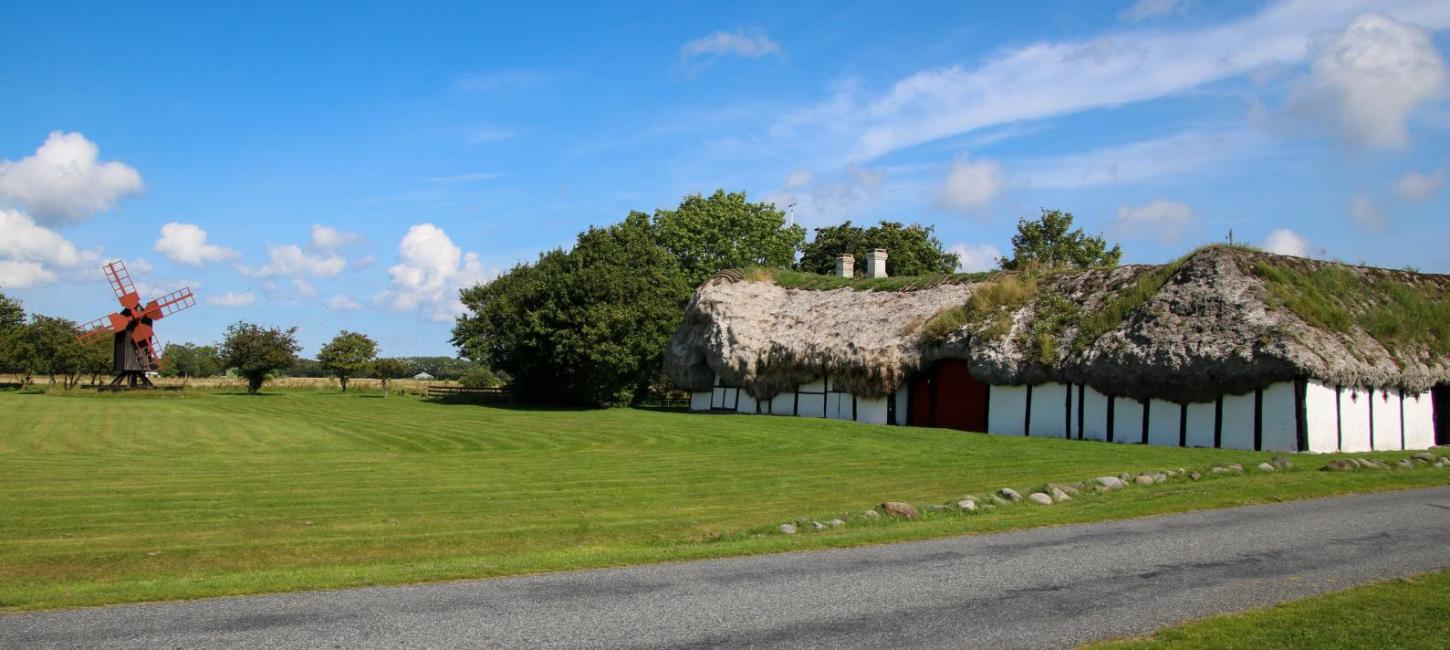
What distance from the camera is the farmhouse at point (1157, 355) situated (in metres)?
24.0

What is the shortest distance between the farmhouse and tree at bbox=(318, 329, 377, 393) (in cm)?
4163

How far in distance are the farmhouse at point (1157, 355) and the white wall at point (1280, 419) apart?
0.03 m

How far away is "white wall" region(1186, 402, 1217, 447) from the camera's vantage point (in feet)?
81.8

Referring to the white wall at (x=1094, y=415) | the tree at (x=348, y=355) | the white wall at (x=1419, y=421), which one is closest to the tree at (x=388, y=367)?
the tree at (x=348, y=355)

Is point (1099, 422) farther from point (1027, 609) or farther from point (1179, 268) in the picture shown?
point (1027, 609)

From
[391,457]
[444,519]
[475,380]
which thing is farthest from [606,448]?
[475,380]

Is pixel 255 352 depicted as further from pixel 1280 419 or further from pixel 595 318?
pixel 1280 419

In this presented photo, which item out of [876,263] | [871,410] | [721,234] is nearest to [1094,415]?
[871,410]

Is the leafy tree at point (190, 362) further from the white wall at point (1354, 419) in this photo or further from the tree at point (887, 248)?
the white wall at point (1354, 419)

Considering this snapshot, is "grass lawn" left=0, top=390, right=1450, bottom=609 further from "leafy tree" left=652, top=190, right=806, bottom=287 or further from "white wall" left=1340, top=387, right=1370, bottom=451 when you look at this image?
"leafy tree" left=652, top=190, right=806, bottom=287

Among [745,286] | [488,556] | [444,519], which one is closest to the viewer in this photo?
[488,556]

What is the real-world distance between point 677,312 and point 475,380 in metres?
27.8

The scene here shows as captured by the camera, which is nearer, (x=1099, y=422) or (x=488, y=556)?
(x=488, y=556)

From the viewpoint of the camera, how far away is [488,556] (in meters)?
11.6
